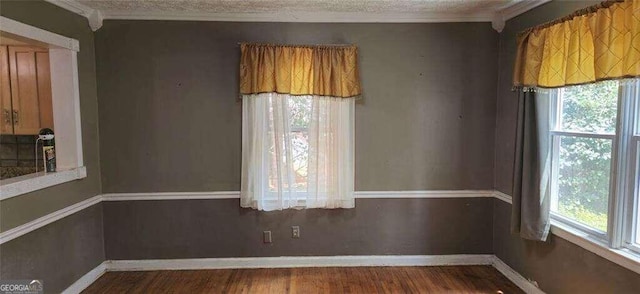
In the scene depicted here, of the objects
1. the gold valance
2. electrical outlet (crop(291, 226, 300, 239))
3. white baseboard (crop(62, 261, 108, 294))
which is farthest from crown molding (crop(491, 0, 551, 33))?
white baseboard (crop(62, 261, 108, 294))

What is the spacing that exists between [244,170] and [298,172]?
1.64 ft

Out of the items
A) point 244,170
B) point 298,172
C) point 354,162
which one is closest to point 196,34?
point 244,170

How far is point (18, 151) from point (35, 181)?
1.45 meters

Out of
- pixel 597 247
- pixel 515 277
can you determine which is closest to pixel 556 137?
pixel 597 247

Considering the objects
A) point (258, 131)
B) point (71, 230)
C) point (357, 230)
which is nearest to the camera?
point (71, 230)

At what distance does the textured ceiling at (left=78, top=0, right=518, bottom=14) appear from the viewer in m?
3.04

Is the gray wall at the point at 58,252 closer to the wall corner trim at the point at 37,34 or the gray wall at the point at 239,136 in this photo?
the gray wall at the point at 239,136

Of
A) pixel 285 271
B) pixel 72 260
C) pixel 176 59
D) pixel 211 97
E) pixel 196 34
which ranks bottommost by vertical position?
pixel 285 271

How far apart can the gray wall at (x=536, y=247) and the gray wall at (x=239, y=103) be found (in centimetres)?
12

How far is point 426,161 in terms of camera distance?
358 cm

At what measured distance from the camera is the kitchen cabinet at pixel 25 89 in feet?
10.6

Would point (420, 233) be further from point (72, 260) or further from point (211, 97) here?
point (72, 260)

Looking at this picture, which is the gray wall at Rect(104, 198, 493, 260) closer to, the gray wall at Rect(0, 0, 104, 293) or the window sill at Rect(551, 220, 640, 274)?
the gray wall at Rect(0, 0, 104, 293)

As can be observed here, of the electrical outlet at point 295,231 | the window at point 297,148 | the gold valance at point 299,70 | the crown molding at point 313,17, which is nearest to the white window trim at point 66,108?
the crown molding at point 313,17
